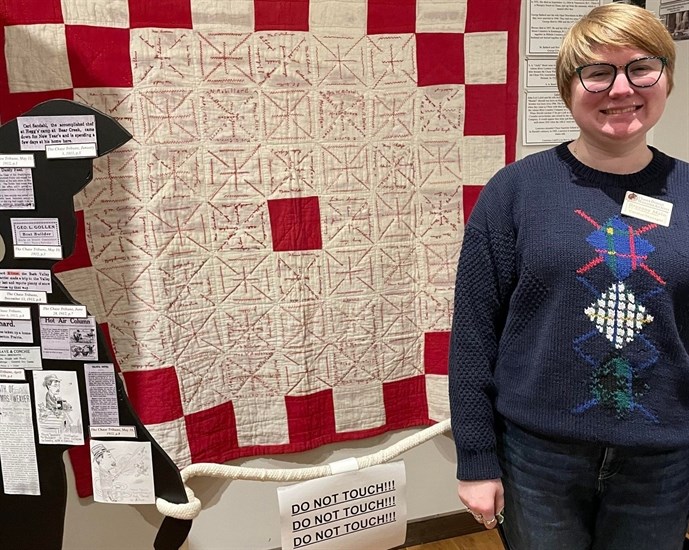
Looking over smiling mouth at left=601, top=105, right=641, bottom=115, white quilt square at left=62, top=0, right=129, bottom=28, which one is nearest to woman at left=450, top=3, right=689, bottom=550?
smiling mouth at left=601, top=105, right=641, bottom=115

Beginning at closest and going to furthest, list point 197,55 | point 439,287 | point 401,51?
point 197,55, point 401,51, point 439,287

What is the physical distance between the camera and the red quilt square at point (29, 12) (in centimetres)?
122

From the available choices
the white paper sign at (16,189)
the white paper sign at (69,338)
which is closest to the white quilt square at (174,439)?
the white paper sign at (69,338)

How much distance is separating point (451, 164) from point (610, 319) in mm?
739

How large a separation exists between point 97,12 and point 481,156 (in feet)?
3.10

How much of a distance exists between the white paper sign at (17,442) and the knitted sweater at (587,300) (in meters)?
0.83

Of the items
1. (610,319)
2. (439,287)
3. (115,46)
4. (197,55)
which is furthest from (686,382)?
(115,46)

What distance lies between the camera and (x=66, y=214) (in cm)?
108

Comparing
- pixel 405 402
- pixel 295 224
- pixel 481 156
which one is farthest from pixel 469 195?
pixel 405 402

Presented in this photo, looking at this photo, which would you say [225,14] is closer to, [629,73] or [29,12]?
[29,12]

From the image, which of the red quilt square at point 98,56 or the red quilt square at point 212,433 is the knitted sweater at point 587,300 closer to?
the red quilt square at point 212,433

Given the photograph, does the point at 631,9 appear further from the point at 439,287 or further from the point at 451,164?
the point at 439,287

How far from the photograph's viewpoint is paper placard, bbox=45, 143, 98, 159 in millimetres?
1061

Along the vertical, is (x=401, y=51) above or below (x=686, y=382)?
above
